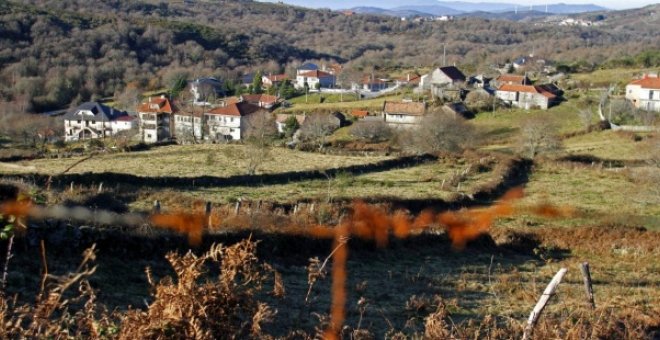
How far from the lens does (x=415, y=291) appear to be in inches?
457

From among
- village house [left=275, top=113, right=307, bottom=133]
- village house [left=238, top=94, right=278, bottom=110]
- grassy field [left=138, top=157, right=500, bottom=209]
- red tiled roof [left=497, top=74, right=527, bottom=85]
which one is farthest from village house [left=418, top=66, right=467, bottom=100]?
grassy field [left=138, top=157, right=500, bottom=209]

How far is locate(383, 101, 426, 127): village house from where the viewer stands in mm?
50344

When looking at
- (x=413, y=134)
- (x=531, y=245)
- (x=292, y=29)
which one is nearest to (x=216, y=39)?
(x=292, y=29)

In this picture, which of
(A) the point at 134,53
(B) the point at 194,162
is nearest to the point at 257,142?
(B) the point at 194,162

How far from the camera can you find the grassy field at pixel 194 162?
1069 inches

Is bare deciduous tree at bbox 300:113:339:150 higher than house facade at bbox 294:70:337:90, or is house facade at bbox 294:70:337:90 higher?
house facade at bbox 294:70:337:90

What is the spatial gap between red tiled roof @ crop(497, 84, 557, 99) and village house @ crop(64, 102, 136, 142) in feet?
111

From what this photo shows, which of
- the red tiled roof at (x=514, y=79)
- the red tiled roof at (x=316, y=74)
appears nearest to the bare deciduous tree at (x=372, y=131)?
the red tiled roof at (x=514, y=79)

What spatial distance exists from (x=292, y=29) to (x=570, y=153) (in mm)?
171582

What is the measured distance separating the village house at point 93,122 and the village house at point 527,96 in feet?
110

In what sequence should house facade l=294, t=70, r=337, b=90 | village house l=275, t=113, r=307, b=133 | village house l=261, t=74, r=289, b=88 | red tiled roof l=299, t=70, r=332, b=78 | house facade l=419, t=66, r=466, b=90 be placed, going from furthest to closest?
red tiled roof l=299, t=70, r=332, b=78 < house facade l=294, t=70, r=337, b=90 < village house l=261, t=74, r=289, b=88 < house facade l=419, t=66, r=466, b=90 < village house l=275, t=113, r=307, b=133

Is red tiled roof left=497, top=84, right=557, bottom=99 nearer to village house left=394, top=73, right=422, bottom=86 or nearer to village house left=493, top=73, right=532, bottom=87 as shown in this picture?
village house left=493, top=73, right=532, bottom=87

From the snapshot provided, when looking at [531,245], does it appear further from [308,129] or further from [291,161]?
[308,129]

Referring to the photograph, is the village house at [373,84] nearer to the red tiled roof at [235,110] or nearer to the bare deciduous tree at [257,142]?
the red tiled roof at [235,110]
